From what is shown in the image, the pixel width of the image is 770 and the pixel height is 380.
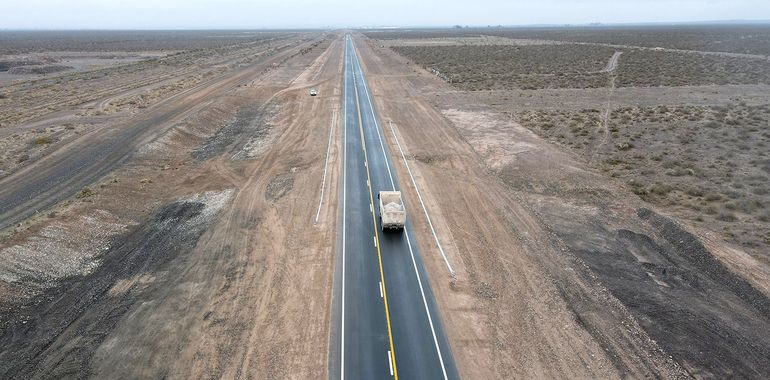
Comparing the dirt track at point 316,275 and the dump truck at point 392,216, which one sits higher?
the dump truck at point 392,216

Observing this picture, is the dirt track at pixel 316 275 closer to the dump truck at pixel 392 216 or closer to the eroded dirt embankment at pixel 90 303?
the eroded dirt embankment at pixel 90 303

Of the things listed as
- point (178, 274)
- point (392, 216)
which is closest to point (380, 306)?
point (392, 216)

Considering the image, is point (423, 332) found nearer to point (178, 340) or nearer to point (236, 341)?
point (236, 341)

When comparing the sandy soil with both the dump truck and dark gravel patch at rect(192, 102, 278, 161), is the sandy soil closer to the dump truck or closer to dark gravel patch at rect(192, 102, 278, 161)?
dark gravel patch at rect(192, 102, 278, 161)

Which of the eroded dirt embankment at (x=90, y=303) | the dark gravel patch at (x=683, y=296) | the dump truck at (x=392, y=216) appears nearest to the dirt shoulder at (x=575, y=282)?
A: the dark gravel patch at (x=683, y=296)

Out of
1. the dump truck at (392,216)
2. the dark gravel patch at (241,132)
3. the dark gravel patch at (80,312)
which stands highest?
the dark gravel patch at (241,132)

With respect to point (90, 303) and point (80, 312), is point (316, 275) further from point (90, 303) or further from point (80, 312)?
point (80, 312)

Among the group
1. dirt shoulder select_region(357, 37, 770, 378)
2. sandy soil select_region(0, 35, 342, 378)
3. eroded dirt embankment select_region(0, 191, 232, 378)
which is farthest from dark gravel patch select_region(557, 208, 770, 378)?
eroded dirt embankment select_region(0, 191, 232, 378)
